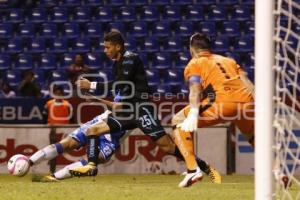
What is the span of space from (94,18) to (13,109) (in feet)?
17.4

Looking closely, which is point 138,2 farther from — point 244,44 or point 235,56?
point 235,56

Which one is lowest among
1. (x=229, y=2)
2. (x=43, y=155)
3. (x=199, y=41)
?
(x=43, y=155)

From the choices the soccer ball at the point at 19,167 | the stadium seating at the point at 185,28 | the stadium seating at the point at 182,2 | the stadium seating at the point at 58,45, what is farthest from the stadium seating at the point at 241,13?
the soccer ball at the point at 19,167

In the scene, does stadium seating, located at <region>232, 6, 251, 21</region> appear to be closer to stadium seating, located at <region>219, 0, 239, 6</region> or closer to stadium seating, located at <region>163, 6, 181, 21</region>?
stadium seating, located at <region>219, 0, 239, 6</region>

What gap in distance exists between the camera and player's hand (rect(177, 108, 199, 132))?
8977mm

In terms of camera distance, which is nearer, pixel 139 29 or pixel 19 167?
pixel 19 167

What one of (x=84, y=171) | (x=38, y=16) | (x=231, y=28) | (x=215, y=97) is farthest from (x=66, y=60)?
(x=215, y=97)

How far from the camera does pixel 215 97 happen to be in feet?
32.6

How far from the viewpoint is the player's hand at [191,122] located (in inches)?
353

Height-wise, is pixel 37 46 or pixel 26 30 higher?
pixel 26 30

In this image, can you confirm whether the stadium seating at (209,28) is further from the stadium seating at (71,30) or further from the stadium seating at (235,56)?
the stadium seating at (71,30)

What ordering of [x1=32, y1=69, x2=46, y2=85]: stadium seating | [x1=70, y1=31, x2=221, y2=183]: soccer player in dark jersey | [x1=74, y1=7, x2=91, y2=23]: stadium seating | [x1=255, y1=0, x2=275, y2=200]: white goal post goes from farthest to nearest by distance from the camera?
[x1=74, y1=7, x2=91, y2=23]: stadium seating, [x1=32, y1=69, x2=46, y2=85]: stadium seating, [x1=70, y1=31, x2=221, y2=183]: soccer player in dark jersey, [x1=255, y1=0, x2=275, y2=200]: white goal post

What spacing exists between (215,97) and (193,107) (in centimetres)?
93

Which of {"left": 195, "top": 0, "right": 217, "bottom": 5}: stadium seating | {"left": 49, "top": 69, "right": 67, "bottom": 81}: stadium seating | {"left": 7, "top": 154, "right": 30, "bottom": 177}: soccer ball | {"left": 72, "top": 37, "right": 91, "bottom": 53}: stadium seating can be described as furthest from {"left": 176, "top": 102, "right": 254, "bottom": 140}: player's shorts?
{"left": 195, "top": 0, "right": 217, "bottom": 5}: stadium seating
